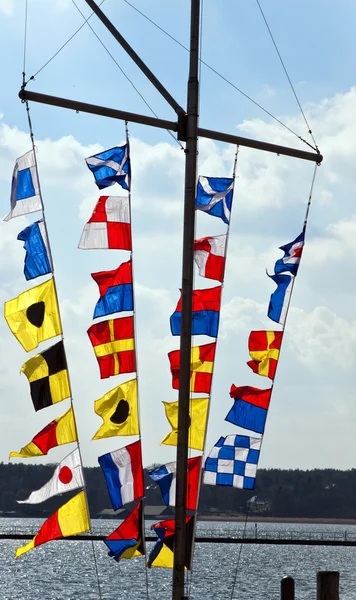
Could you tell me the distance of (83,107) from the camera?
17.2 metres

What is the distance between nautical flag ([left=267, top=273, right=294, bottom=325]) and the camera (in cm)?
1966

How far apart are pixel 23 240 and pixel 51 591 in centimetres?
5269

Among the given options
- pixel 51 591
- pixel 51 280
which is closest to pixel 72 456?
pixel 51 280

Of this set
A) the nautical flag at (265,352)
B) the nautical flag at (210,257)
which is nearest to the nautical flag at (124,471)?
the nautical flag at (265,352)

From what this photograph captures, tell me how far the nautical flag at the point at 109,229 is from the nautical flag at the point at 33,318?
130 centimetres

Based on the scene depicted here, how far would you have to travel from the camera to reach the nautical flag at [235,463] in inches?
756

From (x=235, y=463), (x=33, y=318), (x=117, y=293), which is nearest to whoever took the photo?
(x=33, y=318)

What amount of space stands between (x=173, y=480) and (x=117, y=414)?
5.32 feet

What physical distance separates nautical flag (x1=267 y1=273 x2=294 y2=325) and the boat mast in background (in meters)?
3.03

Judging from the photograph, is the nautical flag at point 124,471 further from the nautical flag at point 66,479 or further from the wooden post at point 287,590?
the wooden post at point 287,590

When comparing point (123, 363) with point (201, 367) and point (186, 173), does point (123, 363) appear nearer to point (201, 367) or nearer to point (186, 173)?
point (201, 367)

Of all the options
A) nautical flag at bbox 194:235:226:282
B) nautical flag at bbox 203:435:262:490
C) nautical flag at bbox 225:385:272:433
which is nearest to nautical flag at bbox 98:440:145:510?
nautical flag at bbox 203:435:262:490

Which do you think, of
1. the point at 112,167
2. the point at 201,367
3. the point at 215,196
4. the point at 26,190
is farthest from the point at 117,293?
the point at 215,196

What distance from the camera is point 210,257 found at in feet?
62.6
